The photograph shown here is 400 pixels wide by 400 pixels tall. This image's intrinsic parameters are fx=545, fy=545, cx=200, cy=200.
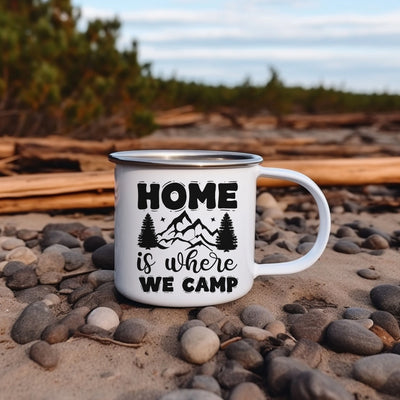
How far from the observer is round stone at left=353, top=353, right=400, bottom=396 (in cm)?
144

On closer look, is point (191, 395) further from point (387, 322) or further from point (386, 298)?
point (386, 298)

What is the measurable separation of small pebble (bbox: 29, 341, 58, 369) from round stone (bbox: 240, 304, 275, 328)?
608mm

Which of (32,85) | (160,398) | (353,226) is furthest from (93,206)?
(32,85)

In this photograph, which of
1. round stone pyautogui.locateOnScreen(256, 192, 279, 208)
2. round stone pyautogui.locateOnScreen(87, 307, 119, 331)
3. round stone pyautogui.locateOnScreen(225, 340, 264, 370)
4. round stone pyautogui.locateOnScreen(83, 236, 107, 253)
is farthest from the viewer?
round stone pyautogui.locateOnScreen(256, 192, 279, 208)

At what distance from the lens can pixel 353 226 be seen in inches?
121

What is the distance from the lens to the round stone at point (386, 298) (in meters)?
1.93

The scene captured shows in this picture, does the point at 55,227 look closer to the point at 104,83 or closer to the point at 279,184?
the point at 279,184

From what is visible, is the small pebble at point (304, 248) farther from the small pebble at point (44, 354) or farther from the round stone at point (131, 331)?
the small pebble at point (44, 354)

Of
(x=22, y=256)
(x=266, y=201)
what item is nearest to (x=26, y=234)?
(x=22, y=256)

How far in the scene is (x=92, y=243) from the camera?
A: 2.53 metres

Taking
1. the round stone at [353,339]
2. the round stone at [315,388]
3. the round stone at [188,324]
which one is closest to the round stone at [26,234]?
the round stone at [188,324]

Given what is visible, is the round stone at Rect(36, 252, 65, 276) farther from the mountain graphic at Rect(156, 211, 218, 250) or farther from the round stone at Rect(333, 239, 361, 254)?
the round stone at Rect(333, 239, 361, 254)

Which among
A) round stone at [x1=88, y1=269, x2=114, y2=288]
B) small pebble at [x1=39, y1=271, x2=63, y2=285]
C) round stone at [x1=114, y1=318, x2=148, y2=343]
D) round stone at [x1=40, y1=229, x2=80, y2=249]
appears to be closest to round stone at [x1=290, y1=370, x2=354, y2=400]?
round stone at [x1=114, y1=318, x2=148, y2=343]

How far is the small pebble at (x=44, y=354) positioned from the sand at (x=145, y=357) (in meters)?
0.02
